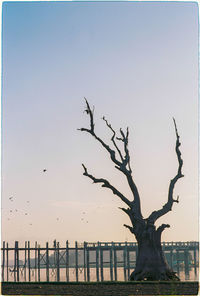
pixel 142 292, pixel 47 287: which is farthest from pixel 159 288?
pixel 47 287

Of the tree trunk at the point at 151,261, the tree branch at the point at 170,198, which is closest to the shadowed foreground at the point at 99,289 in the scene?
the tree trunk at the point at 151,261

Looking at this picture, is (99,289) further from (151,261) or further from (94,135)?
(94,135)

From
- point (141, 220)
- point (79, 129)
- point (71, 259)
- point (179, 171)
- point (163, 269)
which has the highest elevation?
point (79, 129)

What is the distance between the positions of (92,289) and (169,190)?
8.21m

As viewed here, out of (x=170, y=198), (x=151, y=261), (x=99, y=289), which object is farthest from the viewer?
(x=170, y=198)

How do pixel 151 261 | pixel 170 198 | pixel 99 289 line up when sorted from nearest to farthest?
pixel 99 289
pixel 151 261
pixel 170 198

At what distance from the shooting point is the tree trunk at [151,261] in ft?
75.0

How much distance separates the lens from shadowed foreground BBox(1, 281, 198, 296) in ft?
53.8

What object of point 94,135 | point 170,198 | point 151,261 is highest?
point 94,135

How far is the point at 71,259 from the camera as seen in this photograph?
154 m

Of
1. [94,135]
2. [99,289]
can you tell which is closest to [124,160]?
[94,135]

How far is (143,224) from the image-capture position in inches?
928

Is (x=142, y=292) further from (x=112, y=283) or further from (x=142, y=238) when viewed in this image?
(x=142, y=238)

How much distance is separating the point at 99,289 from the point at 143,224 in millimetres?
A: 6585
